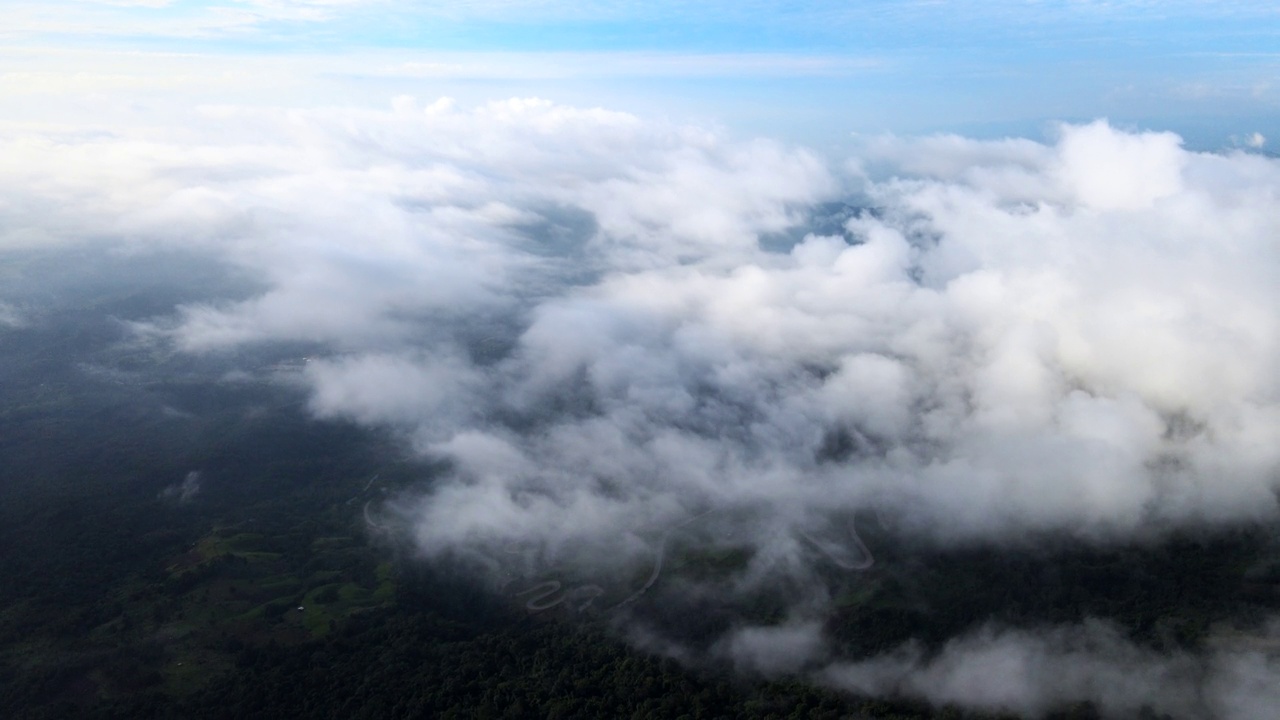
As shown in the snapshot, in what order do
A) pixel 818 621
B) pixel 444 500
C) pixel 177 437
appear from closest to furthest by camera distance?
pixel 818 621, pixel 444 500, pixel 177 437

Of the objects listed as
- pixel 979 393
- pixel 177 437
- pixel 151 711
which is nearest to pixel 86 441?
pixel 177 437

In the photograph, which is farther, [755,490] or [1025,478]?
[755,490]

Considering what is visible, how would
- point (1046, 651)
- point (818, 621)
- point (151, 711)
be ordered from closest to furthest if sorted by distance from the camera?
point (151, 711), point (1046, 651), point (818, 621)

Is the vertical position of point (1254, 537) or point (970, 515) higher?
point (1254, 537)

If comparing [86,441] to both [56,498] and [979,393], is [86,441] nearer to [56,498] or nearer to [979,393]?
[56,498]

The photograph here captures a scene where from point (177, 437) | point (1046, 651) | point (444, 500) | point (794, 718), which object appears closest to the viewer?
point (794, 718)

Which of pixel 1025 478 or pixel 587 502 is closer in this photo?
pixel 1025 478

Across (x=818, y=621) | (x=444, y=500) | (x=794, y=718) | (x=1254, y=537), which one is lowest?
(x=444, y=500)

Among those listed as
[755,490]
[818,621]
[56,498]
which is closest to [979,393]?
[755,490]

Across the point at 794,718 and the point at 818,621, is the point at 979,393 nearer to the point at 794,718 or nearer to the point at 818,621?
the point at 818,621
